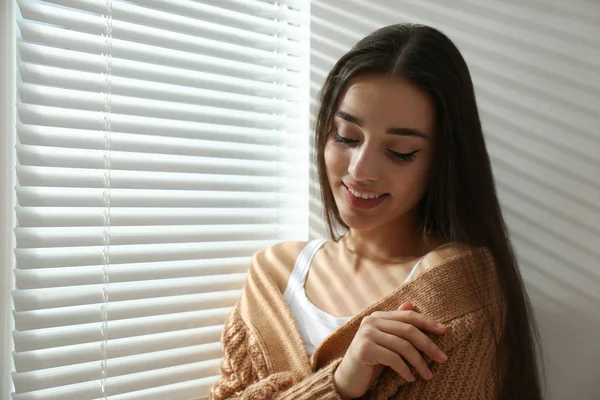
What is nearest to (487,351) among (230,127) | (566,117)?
(566,117)

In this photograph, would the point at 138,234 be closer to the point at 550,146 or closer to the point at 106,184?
the point at 106,184

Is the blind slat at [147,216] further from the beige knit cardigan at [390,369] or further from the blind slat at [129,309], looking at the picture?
the beige knit cardigan at [390,369]

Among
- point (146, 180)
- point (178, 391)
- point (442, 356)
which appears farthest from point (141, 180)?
point (442, 356)

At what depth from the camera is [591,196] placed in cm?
132

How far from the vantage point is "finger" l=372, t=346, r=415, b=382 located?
1046mm

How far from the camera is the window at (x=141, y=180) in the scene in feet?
3.93

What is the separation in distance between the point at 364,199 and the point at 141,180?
0.48 m

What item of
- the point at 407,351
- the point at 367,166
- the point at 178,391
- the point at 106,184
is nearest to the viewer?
the point at 407,351

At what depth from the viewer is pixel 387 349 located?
1.05m

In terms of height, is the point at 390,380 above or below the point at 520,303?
below

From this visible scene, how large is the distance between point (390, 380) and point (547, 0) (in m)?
0.89

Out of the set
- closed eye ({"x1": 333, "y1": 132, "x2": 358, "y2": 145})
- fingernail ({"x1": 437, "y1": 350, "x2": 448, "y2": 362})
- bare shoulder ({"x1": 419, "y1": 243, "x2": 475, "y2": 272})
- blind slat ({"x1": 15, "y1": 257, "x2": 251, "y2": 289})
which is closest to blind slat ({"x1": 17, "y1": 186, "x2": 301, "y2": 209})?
blind slat ({"x1": 15, "y1": 257, "x2": 251, "y2": 289})

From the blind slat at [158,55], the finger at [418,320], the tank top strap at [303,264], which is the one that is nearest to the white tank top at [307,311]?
the tank top strap at [303,264]

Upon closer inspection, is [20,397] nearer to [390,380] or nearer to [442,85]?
[390,380]
